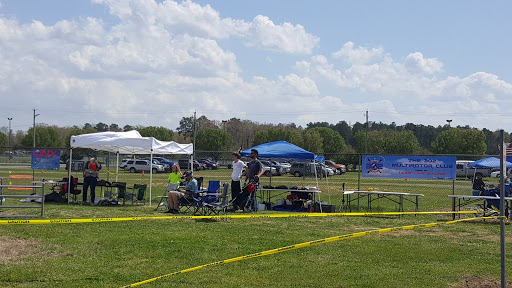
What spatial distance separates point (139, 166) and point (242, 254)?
42.8m

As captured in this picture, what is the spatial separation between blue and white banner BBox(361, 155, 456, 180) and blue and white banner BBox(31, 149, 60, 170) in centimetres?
1233

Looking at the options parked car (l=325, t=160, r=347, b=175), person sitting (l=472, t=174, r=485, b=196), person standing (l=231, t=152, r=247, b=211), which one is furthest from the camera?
parked car (l=325, t=160, r=347, b=175)

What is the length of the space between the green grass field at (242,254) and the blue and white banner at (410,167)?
12.9 ft

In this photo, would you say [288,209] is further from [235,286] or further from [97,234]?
[235,286]

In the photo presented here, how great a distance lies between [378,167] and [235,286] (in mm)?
12384

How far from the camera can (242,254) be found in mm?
9430

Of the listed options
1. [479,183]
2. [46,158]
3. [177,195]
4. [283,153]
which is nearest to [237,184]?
[177,195]

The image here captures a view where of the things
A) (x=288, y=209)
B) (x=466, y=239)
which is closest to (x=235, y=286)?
(x=466, y=239)

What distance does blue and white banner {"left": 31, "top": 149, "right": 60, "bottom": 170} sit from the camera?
74.5ft

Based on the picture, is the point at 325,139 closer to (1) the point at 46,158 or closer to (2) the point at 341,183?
(2) the point at 341,183

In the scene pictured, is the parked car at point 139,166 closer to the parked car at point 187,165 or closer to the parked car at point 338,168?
the parked car at point 187,165

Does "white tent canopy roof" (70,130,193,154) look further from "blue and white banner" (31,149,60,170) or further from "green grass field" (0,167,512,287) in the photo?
"green grass field" (0,167,512,287)

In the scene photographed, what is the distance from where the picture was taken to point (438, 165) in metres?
18.1

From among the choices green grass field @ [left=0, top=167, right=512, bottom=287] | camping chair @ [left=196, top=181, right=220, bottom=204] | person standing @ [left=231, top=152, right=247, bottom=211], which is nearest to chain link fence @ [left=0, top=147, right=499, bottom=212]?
person standing @ [left=231, top=152, right=247, bottom=211]
